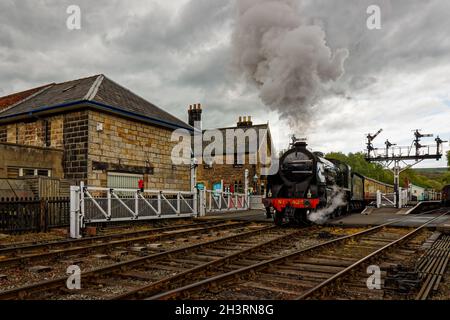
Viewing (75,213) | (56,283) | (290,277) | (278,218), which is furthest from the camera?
(278,218)

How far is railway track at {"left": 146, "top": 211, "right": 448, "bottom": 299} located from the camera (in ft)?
15.3

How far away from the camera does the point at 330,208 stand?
1436 cm

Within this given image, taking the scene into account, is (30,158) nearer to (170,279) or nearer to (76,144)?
(76,144)

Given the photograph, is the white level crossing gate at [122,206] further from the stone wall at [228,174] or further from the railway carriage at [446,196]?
the railway carriage at [446,196]

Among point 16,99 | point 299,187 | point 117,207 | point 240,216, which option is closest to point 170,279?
point 299,187

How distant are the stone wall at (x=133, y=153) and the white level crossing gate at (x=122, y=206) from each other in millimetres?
853

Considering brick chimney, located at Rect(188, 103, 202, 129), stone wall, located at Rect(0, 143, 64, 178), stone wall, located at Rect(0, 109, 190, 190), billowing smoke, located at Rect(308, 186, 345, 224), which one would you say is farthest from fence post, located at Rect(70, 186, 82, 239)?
brick chimney, located at Rect(188, 103, 202, 129)

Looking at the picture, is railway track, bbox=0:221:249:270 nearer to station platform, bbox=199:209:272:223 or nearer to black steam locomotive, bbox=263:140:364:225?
black steam locomotive, bbox=263:140:364:225

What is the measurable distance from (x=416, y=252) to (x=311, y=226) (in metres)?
4.94

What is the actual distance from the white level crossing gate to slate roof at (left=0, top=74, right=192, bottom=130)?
130 inches

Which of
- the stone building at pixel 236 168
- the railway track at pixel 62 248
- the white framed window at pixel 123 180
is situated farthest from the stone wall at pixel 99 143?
the stone building at pixel 236 168

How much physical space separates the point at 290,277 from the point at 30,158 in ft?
36.8

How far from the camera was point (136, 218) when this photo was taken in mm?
13055
